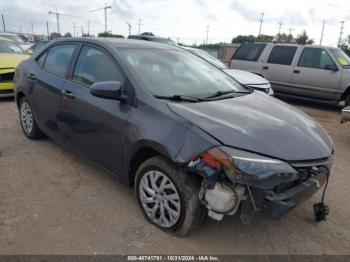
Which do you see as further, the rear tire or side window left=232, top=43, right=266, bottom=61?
side window left=232, top=43, right=266, bottom=61

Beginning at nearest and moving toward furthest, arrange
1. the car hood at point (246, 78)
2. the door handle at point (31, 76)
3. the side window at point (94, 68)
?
the side window at point (94, 68) < the door handle at point (31, 76) < the car hood at point (246, 78)

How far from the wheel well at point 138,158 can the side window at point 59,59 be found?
1.69 m


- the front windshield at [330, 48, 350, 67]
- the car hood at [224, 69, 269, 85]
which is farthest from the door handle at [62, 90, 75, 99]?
the front windshield at [330, 48, 350, 67]

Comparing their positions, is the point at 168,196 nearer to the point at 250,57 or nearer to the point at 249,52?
the point at 250,57

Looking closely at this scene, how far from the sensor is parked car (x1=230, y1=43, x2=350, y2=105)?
866 cm

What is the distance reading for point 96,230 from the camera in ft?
9.57

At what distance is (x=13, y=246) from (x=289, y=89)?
28.5 ft

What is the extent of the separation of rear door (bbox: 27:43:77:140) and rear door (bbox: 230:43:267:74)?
7.11 metres

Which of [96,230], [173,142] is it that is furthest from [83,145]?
[173,142]

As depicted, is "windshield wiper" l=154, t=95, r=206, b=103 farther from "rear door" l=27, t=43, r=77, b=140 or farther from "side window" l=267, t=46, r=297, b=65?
"side window" l=267, t=46, r=297, b=65

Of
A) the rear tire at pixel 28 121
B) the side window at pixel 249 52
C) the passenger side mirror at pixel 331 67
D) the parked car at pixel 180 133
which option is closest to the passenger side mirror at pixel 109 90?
the parked car at pixel 180 133

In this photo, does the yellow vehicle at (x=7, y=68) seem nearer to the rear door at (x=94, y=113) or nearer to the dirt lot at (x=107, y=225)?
the dirt lot at (x=107, y=225)

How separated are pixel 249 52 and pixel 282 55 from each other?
3.72 ft

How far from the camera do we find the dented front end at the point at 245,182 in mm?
2342
